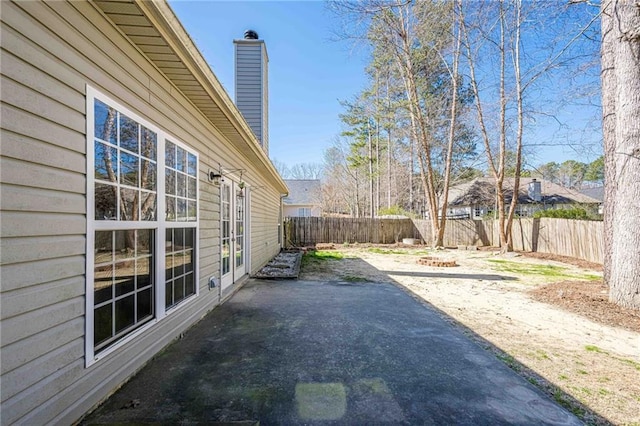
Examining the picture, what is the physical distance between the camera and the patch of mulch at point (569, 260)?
864 cm

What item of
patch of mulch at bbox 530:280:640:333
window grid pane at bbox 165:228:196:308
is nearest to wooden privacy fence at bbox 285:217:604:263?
patch of mulch at bbox 530:280:640:333

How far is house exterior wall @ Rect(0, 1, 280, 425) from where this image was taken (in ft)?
4.61

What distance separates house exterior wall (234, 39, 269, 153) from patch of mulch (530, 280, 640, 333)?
26.7 ft

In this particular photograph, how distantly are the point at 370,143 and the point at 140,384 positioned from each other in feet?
63.3

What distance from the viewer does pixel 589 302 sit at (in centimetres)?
458

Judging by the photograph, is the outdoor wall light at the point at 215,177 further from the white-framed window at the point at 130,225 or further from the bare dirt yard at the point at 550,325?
the bare dirt yard at the point at 550,325

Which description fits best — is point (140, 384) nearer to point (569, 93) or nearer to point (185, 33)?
point (185, 33)

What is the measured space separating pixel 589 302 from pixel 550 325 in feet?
4.86

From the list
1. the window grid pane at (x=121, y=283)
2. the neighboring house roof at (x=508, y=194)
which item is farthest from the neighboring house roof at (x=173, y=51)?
the neighboring house roof at (x=508, y=194)

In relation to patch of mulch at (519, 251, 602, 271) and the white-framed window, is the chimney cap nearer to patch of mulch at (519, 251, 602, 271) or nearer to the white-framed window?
the white-framed window

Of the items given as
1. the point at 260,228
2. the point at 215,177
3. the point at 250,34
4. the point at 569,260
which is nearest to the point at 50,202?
the point at 215,177

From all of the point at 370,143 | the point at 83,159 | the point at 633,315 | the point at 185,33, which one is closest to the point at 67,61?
the point at 83,159

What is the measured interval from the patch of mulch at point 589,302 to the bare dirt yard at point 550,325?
11 millimetres

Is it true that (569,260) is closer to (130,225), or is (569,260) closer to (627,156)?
(627,156)
